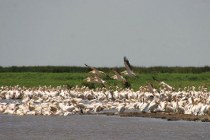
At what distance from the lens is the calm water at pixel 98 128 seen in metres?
23.9

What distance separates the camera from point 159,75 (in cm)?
5359

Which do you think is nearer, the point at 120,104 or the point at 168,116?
the point at 168,116

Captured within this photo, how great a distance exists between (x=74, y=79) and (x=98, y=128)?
27.9 meters

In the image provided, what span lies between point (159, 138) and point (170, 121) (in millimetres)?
4896

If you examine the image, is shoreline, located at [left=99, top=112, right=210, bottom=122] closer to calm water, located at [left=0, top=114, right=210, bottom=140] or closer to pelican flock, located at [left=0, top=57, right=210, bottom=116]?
pelican flock, located at [left=0, top=57, right=210, bottom=116]

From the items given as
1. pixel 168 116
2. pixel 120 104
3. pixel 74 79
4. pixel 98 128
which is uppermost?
pixel 74 79

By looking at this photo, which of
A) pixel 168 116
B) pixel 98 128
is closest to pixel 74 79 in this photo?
pixel 168 116

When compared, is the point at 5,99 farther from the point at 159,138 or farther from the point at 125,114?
the point at 159,138

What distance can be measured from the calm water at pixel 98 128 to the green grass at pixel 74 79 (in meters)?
19.5

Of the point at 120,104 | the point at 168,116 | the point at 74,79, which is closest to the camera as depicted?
the point at 168,116

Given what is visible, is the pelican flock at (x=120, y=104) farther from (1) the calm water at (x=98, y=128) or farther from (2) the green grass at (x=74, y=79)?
(2) the green grass at (x=74, y=79)

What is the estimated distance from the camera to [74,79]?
178 ft

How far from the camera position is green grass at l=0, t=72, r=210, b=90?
5072 cm

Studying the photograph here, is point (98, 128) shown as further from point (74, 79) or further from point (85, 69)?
point (85, 69)
